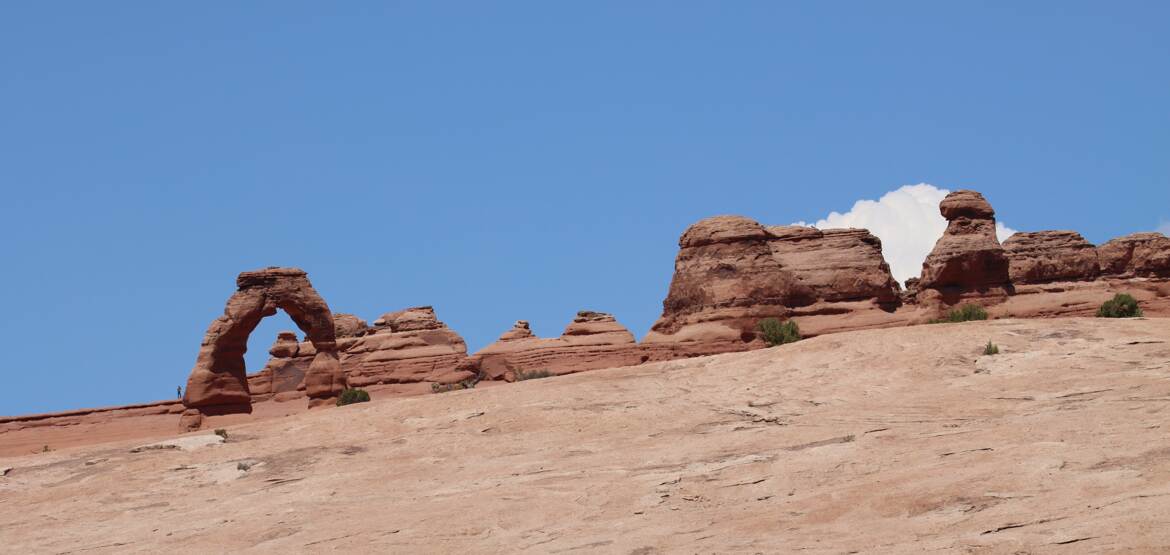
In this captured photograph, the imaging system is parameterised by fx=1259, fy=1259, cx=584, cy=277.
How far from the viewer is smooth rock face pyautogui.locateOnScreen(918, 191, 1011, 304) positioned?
45.8 meters

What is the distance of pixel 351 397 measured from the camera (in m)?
40.4

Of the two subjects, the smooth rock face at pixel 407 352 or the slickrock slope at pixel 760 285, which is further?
the smooth rock face at pixel 407 352

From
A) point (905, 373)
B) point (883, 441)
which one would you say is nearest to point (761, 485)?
point (883, 441)

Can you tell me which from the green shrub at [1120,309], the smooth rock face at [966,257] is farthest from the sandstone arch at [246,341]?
the green shrub at [1120,309]

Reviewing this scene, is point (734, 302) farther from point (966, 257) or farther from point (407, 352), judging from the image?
point (407, 352)

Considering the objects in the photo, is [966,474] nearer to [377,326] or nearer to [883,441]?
[883,441]

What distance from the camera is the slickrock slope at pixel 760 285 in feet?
139

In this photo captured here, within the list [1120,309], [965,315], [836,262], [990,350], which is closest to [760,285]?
[836,262]

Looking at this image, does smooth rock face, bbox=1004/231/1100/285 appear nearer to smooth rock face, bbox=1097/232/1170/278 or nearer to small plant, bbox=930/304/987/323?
smooth rock face, bbox=1097/232/1170/278

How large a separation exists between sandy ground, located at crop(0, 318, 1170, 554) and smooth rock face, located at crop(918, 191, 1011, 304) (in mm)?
20803

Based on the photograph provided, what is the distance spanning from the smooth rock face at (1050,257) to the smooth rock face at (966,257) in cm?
580

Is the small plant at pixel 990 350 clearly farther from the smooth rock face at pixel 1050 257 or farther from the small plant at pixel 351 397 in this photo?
the smooth rock face at pixel 1050 257

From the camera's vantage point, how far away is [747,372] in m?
24.5

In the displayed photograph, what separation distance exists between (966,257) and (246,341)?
83.8ft
